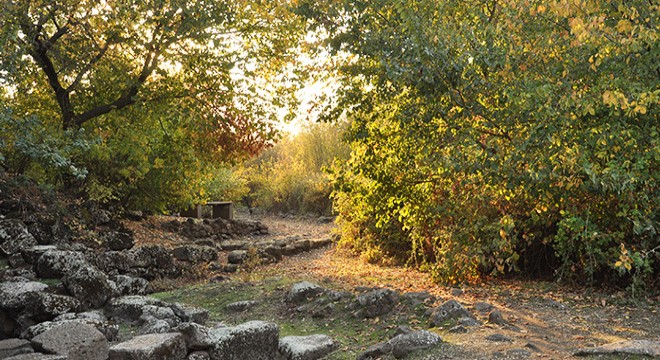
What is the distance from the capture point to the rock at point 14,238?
349 inches

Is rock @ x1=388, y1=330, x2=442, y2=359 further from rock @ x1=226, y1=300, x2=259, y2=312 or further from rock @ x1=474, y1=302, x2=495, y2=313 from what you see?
rock @ x1=226, y1=300, x2=259, y2=312

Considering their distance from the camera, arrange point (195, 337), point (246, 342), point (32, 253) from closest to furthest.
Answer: point (195, 337) → point (246, 342) → point (32, 253)

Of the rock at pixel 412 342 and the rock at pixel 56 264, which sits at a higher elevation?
the rock at pixel 56 264

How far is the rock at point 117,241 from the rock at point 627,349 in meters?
8.34

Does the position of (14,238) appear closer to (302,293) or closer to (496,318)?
(302,293)

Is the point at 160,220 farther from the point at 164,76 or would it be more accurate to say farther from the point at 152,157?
the point at 164,76

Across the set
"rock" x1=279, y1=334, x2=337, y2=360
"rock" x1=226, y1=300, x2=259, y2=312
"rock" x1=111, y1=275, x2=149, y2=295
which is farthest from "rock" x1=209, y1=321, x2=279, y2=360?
"rock" x1=111, y1=275, x2=149, y2=295

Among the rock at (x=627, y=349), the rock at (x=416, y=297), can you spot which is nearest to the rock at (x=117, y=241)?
the rock at (x=416, y=297)

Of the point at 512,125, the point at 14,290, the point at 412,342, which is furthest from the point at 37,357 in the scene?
the point at 512,125

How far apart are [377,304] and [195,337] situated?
2292 millimetres

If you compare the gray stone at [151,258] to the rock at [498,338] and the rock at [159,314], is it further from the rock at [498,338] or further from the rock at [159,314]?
the rock at [498,338]

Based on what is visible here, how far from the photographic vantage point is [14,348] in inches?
223

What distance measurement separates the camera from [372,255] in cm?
1183

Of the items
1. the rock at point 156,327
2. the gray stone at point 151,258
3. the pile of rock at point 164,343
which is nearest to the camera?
the pile of rock at point 164,343
